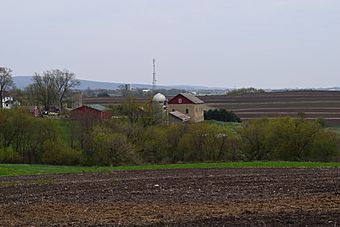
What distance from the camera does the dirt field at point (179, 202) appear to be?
13641 millimetres

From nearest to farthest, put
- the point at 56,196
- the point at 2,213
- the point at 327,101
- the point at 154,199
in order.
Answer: the point at 2,213 < the point at 154,199 < the point at 56,196 < the point at 327,101

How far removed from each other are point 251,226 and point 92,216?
433 cm

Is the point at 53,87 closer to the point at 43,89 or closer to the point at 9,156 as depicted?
the point at 43,89

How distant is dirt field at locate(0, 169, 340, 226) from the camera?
13641 millimetres

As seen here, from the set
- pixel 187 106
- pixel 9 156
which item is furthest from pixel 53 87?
pixel 9 156

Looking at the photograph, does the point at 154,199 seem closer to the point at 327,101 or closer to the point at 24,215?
the point at 24,215

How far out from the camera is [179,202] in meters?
16.9

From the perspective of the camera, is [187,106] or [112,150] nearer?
[112,150]

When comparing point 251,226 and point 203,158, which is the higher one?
point 251,226

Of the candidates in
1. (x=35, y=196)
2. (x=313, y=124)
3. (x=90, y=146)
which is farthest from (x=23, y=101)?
(x=35, y=196)

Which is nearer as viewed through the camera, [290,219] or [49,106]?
[290,219]

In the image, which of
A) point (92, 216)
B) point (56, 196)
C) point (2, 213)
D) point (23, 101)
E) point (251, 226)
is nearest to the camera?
point (251, 226)

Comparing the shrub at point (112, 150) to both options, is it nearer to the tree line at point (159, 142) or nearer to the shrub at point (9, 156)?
the tree line at point (159, 142)

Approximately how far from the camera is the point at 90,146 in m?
54.2
